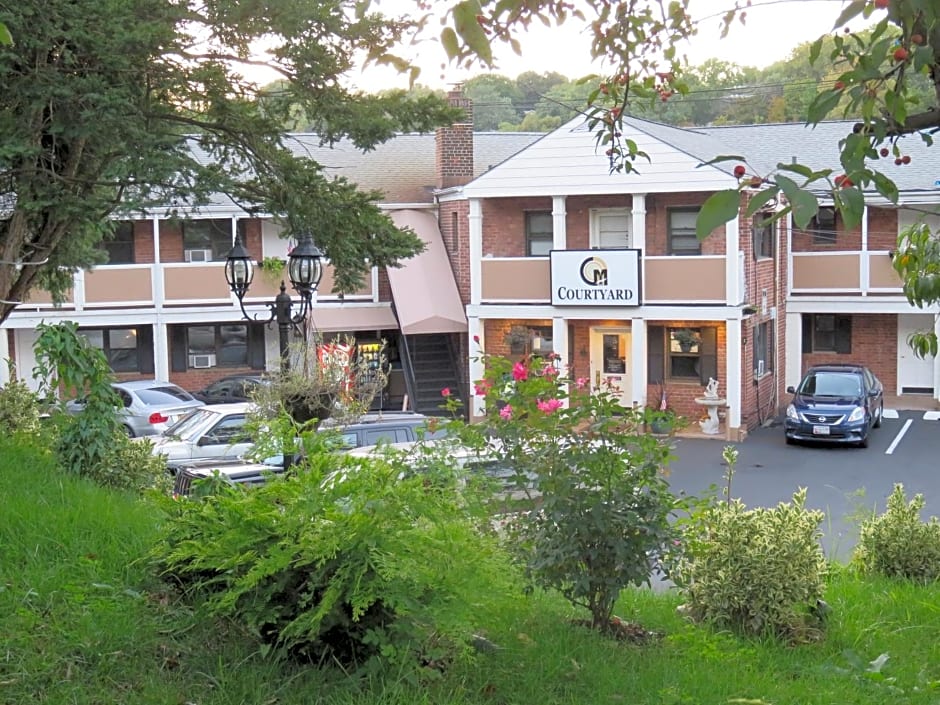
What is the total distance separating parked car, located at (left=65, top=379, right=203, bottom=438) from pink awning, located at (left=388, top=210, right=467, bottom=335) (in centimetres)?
638

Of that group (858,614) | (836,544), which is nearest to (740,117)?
(836,544)

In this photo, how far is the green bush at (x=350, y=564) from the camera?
14.7 feet

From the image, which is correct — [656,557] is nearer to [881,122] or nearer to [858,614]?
[858,614]

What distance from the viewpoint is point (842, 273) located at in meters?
26.8

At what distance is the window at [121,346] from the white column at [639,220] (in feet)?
45.9

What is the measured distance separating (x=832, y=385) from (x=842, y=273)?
4979 mm

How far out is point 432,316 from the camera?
27.1 meters

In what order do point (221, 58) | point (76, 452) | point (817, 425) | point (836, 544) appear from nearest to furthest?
point (76, 452), point (221, 58), point (836, 544), point (817, 425)

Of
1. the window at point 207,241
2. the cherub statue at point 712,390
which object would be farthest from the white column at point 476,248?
the window at point 207,241

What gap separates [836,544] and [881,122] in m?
8.70

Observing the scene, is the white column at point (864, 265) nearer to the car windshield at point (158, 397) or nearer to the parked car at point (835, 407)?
the parked car at point (835, 407)

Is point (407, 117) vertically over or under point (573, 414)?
over

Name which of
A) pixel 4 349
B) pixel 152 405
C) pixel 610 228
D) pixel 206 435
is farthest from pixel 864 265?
pixel 4 349

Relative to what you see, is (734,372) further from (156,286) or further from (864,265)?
(156,286)
